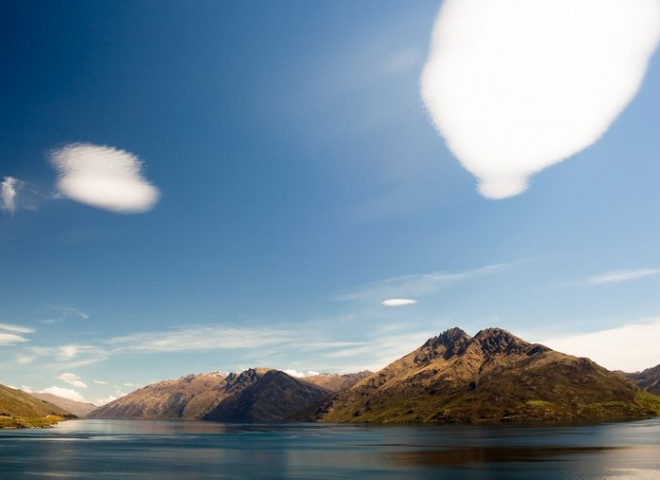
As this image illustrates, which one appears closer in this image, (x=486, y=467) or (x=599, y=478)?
(x=599, y=478)

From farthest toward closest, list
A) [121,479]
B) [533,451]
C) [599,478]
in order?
[533,451] → [121,479] → [599,478]

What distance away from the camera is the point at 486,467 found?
5002 inches

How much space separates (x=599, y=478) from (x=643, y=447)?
9620 centimetres

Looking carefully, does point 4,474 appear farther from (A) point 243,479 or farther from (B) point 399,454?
(B) point 399,454

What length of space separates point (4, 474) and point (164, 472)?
3978cm

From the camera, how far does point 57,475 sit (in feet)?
400

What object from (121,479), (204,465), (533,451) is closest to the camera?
(121,479)

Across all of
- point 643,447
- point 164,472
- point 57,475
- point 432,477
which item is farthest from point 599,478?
point 57,475

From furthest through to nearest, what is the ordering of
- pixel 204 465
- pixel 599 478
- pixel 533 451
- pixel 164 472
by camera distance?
pixel 533 451 → pixel 204 465 → pixel 164 472 → pixel 599 478

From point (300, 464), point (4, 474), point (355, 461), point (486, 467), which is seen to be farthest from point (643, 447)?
point (4, 474)

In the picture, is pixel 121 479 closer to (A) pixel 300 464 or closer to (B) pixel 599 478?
(A) pixel 300 464

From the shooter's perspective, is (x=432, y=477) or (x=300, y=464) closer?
(x=432, y=477)

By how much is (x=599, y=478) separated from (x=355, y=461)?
72817 mm

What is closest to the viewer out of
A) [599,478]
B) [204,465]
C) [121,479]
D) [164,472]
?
[599,478]
